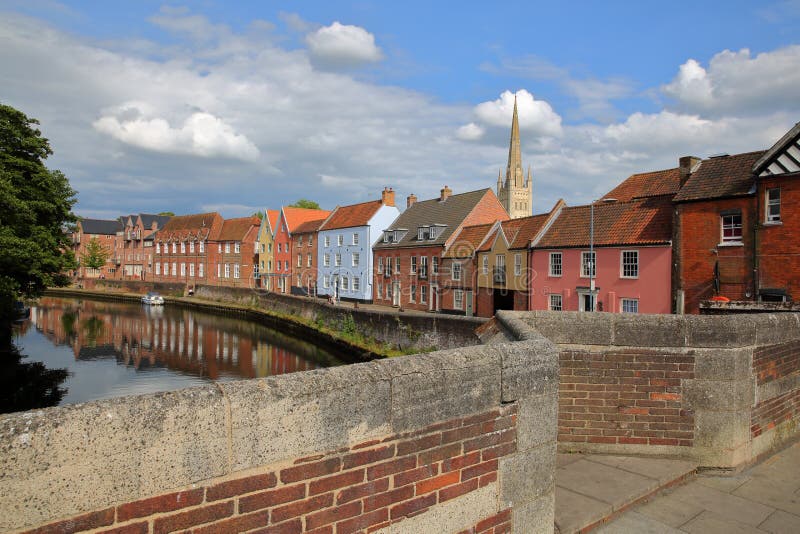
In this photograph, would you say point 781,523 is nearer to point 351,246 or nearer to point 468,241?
point 468,241

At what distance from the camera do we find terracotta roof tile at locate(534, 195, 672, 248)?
1081 inches

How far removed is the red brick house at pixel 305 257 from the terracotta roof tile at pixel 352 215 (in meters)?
2.21

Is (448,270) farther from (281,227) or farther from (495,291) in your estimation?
(281,227)

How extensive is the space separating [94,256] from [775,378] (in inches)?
3963

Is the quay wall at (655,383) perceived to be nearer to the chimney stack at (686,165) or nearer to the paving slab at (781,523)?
the paving slab at (781,523)

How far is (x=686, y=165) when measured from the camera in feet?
88.8

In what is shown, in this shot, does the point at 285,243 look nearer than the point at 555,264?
No

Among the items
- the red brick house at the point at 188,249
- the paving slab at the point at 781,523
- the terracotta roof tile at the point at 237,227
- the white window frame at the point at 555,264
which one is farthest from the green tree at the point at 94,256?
the paving slab at the point at 781,523

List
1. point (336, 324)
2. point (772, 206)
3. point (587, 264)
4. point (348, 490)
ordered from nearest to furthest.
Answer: point (348, 490) < point (772, 206) < point (587, 264) < point (336, 324)

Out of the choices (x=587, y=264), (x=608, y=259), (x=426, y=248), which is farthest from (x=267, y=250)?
(x=608, y=259)

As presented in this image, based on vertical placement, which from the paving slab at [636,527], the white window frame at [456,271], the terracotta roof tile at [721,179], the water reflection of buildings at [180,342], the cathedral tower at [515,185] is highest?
the cathedral tower at [515,185]

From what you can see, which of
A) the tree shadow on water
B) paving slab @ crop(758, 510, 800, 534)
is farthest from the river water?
paving slab @ crop(758, 510, 800, 534)

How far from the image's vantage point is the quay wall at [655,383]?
5.47 m

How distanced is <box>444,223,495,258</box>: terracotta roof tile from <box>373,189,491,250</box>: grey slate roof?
106 cm
